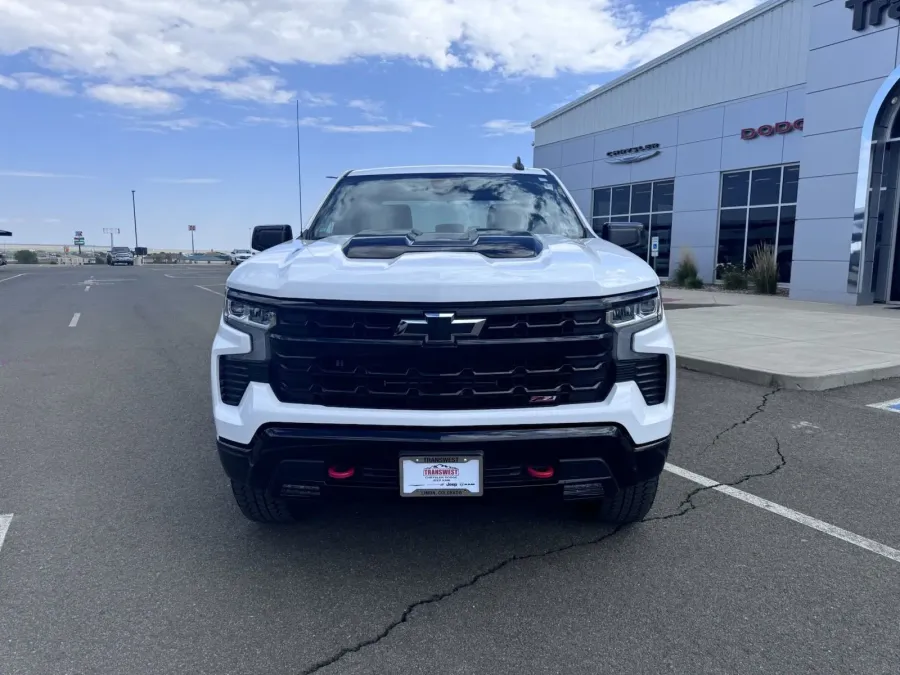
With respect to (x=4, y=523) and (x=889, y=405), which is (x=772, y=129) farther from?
(x=4, y=523)

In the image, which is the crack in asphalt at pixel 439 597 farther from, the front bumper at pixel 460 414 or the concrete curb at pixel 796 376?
the concrete curb at pixel 796 376

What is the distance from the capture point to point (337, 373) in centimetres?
266

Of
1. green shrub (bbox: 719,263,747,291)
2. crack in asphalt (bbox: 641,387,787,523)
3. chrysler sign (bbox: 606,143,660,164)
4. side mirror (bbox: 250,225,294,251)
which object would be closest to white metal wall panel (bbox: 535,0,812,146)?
chrysler sign (bbox: 606,143,660,164)

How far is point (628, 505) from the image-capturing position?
10.5ft

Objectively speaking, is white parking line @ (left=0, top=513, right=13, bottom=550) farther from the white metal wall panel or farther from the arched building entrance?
the white metal wall panel

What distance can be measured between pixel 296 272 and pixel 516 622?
5.59 ft

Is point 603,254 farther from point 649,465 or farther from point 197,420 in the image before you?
point 197,420

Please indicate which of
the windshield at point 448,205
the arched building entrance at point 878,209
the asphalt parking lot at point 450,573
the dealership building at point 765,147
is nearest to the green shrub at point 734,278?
the dealership building at point 765,147

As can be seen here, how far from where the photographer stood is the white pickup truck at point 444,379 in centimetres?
260

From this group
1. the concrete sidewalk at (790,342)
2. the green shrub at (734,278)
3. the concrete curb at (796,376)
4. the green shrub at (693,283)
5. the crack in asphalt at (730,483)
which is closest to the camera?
the crack in asphalt at (730,483)

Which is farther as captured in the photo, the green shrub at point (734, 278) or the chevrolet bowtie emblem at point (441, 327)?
the green shrub at point (734, 278)

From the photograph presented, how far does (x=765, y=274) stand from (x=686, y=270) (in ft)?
13.2

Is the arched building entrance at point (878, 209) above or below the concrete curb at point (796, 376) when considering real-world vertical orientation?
above

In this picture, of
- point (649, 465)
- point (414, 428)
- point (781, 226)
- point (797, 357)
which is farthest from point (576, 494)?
point (781, 226)
